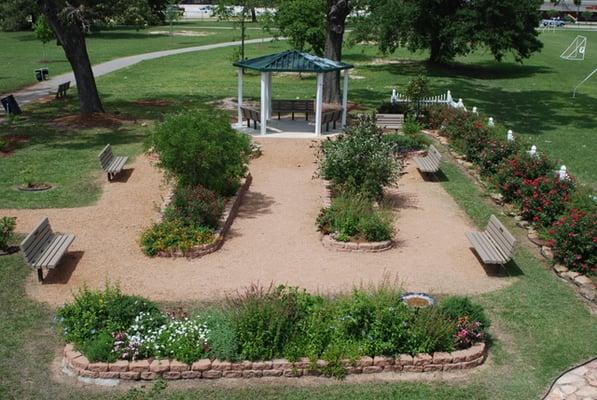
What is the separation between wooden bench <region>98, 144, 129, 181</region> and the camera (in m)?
14.8

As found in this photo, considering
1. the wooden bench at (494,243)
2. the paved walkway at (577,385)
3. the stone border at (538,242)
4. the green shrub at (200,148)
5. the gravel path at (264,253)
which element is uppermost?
the green shrub at (200,148)

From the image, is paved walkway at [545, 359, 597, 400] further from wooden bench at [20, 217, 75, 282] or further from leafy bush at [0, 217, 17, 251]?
leafy bush at [0, 217, 17, 251]

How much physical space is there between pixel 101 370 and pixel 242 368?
1668 millimetres

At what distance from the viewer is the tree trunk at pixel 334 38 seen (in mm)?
A: 22000

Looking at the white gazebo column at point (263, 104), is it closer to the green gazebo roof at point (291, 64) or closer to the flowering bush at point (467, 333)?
the green gazebo roof at point (291, 64)

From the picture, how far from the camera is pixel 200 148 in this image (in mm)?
11969

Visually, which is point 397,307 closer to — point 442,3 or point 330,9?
point 330,9

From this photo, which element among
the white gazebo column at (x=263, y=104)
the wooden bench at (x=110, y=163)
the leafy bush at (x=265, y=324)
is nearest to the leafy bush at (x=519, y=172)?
the leafy bush at (x=265, y=324)

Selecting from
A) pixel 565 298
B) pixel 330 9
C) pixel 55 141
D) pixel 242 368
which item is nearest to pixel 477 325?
pixel 565 298

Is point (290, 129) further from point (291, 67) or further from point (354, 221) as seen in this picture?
point (354, 221)

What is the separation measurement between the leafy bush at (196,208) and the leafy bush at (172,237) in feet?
0.51

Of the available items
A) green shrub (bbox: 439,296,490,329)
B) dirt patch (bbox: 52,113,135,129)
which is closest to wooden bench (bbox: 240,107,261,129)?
dirt patch (bbox: 52,113,135,129)

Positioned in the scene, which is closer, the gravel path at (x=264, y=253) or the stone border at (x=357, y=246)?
the gravel path at (x=264, y=253)

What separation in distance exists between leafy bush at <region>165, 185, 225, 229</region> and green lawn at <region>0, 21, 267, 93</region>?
19.8 m
